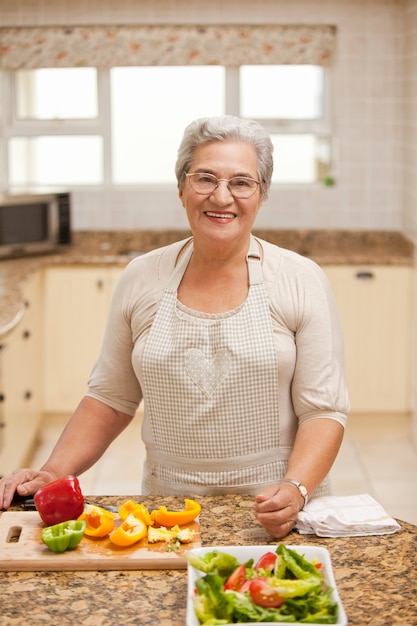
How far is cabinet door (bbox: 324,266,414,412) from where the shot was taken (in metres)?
4.88

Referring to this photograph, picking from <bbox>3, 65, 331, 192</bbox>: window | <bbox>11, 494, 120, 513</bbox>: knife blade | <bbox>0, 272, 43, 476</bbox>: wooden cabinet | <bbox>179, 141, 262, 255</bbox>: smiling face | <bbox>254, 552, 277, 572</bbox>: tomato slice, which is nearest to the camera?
<bbox>254, 552, 277, 572</bbox>: tomato slice

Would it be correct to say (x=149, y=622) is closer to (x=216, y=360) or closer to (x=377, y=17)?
(x=216, y=360)

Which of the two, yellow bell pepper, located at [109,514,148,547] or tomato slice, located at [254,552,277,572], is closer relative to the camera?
tomato slice, located at [254,552,277,572]

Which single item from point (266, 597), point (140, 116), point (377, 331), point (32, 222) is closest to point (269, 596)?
point (266, 597)

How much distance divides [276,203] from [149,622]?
4.22 metres

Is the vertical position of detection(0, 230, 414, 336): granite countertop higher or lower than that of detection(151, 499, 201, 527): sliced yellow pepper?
higher

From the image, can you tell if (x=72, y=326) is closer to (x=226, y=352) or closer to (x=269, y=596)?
(x=226, y=352)

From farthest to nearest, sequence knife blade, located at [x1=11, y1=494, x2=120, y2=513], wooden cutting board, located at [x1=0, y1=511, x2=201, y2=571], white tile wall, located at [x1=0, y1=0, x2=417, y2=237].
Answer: white tile wall, located at [x1=0, y1=0, x2=417, y2=237], knife blade, located at [x1=11, y1=494, x2=120, y2=513], wooden cutting board, located at [x1=0, y1=511, x2=201, y2=571]

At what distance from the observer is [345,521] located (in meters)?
1.66

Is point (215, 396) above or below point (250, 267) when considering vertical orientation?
below

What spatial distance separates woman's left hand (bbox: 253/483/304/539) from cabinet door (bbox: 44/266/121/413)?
3.29 metres

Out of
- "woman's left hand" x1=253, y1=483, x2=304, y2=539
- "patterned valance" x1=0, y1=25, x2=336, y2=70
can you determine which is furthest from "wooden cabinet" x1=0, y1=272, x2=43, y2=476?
"woman's left hand" x1=253, y1=483, x2=304, y2=539

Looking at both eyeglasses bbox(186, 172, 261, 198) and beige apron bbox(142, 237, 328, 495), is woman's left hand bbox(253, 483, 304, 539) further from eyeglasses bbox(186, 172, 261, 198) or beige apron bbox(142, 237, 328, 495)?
eyeglasses bbox(186, 172, 261, 198)

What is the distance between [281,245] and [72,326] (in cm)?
129
